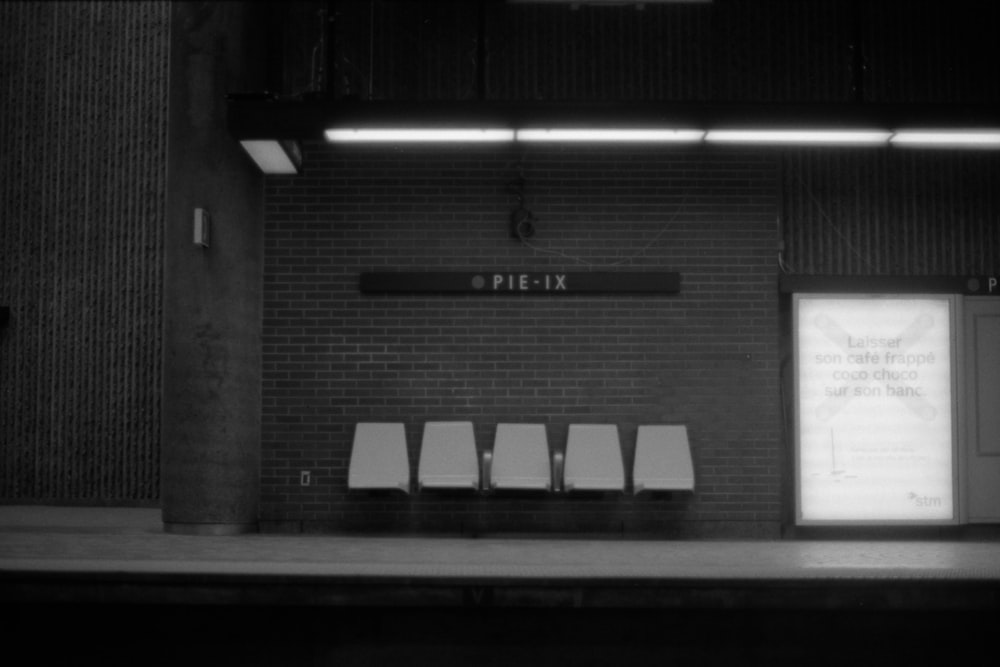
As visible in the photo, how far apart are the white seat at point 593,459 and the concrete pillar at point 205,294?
2.51 m

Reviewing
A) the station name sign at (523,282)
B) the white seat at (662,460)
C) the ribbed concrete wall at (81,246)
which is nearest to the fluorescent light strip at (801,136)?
the station name sign at (523,282)

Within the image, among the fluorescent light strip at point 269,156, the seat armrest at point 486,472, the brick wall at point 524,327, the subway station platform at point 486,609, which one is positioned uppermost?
the fluorescent light strip at point 269,156

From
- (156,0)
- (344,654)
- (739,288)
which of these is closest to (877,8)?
(739,288)

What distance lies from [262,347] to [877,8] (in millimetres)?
5667

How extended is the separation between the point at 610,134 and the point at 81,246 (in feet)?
21.9

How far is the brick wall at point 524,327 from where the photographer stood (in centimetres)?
757

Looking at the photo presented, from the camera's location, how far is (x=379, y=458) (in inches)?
291

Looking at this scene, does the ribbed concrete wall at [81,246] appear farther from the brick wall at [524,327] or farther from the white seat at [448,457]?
the white seat at [448,457]

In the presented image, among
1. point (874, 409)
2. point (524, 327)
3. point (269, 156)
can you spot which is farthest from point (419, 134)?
point (874, 409)

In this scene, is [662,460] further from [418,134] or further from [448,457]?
[418,134]

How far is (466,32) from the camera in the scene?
773 cm

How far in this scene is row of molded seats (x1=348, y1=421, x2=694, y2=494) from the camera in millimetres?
7191

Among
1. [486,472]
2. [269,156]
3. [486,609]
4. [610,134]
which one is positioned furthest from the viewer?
[486,472]

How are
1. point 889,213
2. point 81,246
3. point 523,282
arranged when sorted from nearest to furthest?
point 523,282 → point 889,213 → point 81,246
